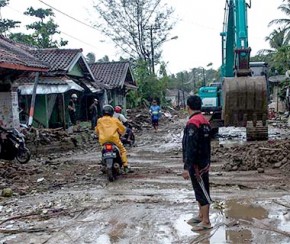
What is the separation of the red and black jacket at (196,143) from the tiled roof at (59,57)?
55.9 feet

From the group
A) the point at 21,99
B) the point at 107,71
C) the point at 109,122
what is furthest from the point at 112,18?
the point at 109,122

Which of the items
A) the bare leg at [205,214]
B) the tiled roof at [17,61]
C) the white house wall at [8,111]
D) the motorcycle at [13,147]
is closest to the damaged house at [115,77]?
the tiled roof at [17,61]

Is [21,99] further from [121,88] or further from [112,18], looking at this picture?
[112,18]

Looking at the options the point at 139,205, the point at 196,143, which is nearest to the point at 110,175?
the point at 139,205

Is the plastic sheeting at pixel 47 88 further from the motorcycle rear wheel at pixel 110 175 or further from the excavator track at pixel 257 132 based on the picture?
the motorcycle rear wheel at pixel 110 175

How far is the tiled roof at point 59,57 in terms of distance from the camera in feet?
73.6

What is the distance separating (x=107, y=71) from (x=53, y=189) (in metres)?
26.6

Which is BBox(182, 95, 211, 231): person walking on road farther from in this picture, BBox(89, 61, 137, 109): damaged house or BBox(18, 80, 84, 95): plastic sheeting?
BBox(89, 61, 137, 109): damaged house

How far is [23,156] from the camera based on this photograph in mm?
12406

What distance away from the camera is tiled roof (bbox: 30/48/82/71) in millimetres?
22438

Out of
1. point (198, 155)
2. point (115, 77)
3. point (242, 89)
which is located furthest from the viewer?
point (115, 77)

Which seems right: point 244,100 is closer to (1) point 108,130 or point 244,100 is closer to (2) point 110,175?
(1) point 108,130

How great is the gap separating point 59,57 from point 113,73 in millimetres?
10581

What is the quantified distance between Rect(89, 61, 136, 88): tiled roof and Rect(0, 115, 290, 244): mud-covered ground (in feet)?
71.9
